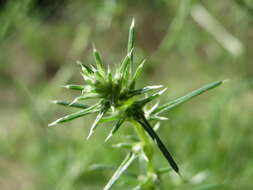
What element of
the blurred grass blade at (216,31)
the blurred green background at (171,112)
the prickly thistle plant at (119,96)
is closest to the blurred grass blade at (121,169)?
the prickly thistle plant at (119,96)

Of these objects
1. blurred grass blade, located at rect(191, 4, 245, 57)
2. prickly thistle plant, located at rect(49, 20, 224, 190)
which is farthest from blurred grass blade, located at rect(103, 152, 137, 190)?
blurred grass blade, located at rect(191, 4, 245, 57)

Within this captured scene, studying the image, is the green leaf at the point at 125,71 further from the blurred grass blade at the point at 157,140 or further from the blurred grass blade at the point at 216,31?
the blurred grass blade at the point at 216,31

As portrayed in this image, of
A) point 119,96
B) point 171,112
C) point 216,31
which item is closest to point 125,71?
point 119,96

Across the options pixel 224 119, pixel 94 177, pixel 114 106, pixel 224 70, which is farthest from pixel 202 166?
pixel 114 106

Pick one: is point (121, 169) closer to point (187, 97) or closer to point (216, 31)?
point (187, 97)

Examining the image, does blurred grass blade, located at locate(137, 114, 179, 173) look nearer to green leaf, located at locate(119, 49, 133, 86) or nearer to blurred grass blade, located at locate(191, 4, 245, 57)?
green leaf, located at locate(119, 49, 133, 86)

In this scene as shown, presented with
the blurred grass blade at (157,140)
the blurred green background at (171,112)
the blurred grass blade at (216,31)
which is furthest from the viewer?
the blurred grass blade at (216,31)
